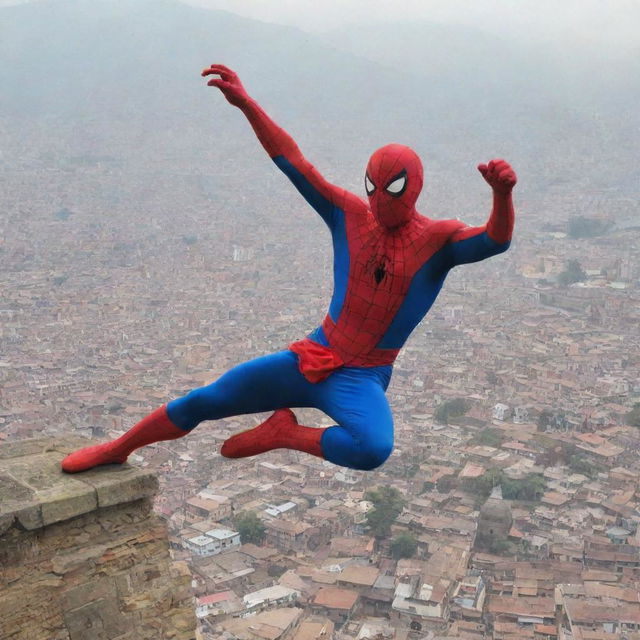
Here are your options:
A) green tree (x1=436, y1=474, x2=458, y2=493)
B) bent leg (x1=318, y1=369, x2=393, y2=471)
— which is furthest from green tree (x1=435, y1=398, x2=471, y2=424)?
bent leg (x1=318, y1=369, x2=393, y2=471)

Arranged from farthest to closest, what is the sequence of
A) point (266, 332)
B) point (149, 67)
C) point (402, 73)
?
point (402, 73) → point (149, 67) → point (266, 332)

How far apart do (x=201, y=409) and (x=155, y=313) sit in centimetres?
3188

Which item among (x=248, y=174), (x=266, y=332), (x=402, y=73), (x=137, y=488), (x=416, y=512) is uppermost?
(x=402, y=73)

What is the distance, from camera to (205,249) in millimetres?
45156

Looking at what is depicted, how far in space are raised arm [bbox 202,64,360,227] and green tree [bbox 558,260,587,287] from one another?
37.5 meters

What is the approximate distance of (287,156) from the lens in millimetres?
2623

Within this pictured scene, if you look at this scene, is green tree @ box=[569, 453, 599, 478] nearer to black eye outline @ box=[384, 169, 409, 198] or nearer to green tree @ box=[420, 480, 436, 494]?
green tree @ box=[420, 480, 436, 494]

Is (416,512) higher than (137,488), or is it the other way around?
(137,488)

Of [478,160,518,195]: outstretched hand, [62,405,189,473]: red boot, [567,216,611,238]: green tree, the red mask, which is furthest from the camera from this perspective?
[567,216,611,238]: green tree

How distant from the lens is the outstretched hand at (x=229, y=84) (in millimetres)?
2562

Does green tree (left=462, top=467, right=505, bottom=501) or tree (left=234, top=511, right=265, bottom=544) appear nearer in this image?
tree (left=234, top=511, right=265, bottom=544)

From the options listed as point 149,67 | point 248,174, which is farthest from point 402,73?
point 248,174

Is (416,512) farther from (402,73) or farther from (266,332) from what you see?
(402,73)

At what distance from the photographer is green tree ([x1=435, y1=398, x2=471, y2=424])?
2208 cm
